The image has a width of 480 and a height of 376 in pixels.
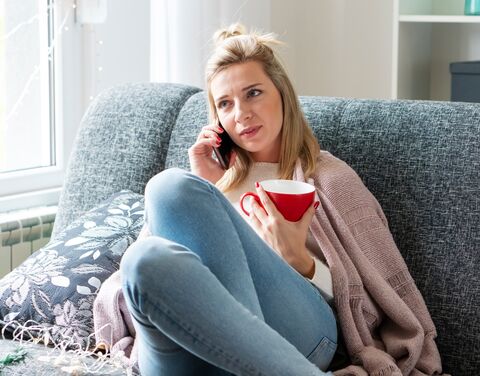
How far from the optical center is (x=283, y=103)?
2094 millimetres

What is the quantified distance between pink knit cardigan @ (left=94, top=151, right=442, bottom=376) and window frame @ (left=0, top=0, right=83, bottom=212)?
102 cm

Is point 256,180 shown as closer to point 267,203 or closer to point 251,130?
point 251,130

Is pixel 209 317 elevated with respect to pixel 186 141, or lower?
lower

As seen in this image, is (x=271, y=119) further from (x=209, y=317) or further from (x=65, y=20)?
(x=65, y=20)

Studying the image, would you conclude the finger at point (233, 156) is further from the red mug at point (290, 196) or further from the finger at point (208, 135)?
the red mug at point (290, 196)

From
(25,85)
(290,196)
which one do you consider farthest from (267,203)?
Answer: (25,85)

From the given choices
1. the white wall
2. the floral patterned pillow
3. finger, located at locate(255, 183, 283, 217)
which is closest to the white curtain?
the white wall

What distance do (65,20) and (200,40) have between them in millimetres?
479

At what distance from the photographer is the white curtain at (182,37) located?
283 cm

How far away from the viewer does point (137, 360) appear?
6.18ft

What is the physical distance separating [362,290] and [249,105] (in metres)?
0.46

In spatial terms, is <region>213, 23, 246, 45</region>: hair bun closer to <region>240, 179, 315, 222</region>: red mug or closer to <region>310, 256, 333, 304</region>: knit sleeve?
<region>240, 179, 315, 222</region>: red mug

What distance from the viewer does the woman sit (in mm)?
1556

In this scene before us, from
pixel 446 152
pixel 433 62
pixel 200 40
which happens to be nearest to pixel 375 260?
pixel 446 152
